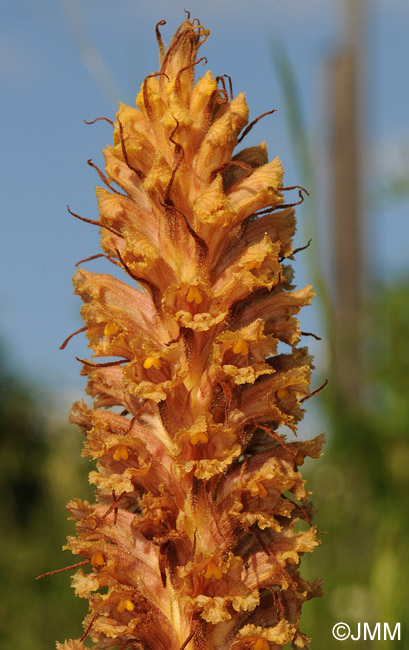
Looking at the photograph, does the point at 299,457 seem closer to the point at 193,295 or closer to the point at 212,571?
the point at 212,571

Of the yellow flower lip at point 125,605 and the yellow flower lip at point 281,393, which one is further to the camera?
the yellow flower lip at point 281,393

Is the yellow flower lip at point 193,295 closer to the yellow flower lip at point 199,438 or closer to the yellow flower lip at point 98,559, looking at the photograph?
the yellow flower lip at point 199,438

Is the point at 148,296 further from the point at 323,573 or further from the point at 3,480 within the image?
the point at 3,480

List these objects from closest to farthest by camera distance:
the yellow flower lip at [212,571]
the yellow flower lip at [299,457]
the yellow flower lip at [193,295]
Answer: the yellow flower lip at [212,571] < the yellow flower lip at [193,295] < the yellow flower lip at [299,457]

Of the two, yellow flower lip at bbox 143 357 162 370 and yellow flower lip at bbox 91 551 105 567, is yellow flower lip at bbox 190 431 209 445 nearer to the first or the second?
yellow flower lip at bbox 143 357 162 370

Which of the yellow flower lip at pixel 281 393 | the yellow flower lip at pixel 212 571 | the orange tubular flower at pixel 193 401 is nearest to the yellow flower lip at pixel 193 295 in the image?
the orange tubular flower at pixel 193 401

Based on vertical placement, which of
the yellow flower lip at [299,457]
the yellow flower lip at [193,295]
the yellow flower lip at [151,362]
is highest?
the yellow flower lip at [193,295]

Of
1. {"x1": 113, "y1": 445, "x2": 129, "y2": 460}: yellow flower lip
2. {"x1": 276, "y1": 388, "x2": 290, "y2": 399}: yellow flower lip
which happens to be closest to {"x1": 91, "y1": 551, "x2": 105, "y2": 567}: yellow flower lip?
{"x1": 113, "y1": 445, "x2": 129, "y2": 460}: yellow flower lip

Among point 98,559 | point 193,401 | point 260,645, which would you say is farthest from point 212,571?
point 193,401
